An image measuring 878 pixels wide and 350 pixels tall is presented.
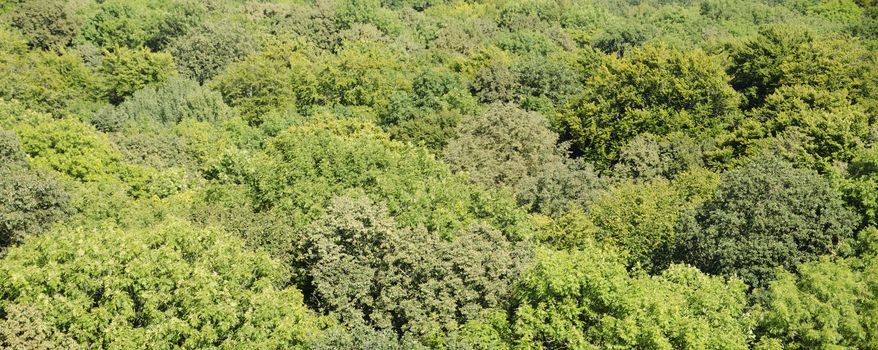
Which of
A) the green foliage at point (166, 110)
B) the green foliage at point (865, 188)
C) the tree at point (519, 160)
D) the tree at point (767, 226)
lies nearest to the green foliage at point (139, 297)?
the tree at point (767, 226)

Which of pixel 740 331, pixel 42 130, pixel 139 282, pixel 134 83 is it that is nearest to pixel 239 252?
pixel 139 282

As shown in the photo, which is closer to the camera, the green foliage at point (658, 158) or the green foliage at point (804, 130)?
the green foliage at point (804, 130)

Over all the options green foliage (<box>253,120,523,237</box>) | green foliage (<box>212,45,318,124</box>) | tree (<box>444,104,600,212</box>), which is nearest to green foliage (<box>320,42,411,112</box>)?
green foliage (<box>212,45,318,124</box>)

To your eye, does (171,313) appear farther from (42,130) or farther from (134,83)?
(134,83)

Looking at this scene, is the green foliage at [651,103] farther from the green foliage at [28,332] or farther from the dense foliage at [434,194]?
the green foliage at [28,332]

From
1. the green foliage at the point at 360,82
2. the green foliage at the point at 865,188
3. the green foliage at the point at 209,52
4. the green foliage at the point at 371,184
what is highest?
the green foliage at the point at 865,188

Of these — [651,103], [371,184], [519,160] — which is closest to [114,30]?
[519,160]

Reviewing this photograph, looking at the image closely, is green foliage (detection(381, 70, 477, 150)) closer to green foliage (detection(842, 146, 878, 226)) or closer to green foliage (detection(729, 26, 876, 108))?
green foliage (detection(729, 26, 876, 108))
